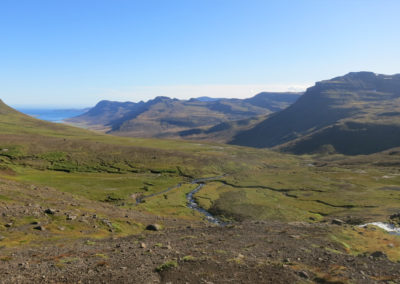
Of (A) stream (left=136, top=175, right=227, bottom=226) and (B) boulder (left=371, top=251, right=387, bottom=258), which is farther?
(A) stream (left=136, top=175, right=227, bottom=226)

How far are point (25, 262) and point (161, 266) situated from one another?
1372cm

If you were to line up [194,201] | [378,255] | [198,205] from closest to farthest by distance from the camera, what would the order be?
[378,255] < [198,205] < [194,201]

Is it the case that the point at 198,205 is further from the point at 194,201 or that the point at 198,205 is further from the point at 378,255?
the point at 378,255

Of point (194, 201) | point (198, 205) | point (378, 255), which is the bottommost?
point (194, 201)

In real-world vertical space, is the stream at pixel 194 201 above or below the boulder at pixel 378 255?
below

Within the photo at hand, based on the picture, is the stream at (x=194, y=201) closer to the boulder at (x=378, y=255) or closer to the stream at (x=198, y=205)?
the stream at (x=198, y=205)

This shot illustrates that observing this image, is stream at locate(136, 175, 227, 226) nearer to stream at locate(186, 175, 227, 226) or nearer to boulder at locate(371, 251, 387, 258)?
stream at locate(186, 175, 227, 226)

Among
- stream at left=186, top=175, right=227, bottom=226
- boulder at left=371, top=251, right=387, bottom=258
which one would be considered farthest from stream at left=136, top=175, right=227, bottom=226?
boulder at left=371, top=251, right=387, bottom=258

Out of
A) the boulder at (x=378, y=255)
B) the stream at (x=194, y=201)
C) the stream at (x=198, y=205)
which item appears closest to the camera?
the boulder at (x=378, y=255)

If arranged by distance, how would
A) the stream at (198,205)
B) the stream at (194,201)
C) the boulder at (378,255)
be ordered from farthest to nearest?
the stream at (194,201), the stream at (198,205), the boulder at (378,255)

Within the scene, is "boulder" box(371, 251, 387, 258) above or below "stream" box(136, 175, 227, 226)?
above

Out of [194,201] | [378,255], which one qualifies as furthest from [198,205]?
[378,255]

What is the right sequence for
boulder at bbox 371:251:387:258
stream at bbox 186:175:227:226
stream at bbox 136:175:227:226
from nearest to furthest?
1. boulder at bbox 371:251:387:258
2. stream at bbox 186:175:227:226
3. stream at bbox 136:175:227:226

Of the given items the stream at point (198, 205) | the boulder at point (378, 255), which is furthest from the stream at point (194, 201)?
the boulder at point (378, 255)
